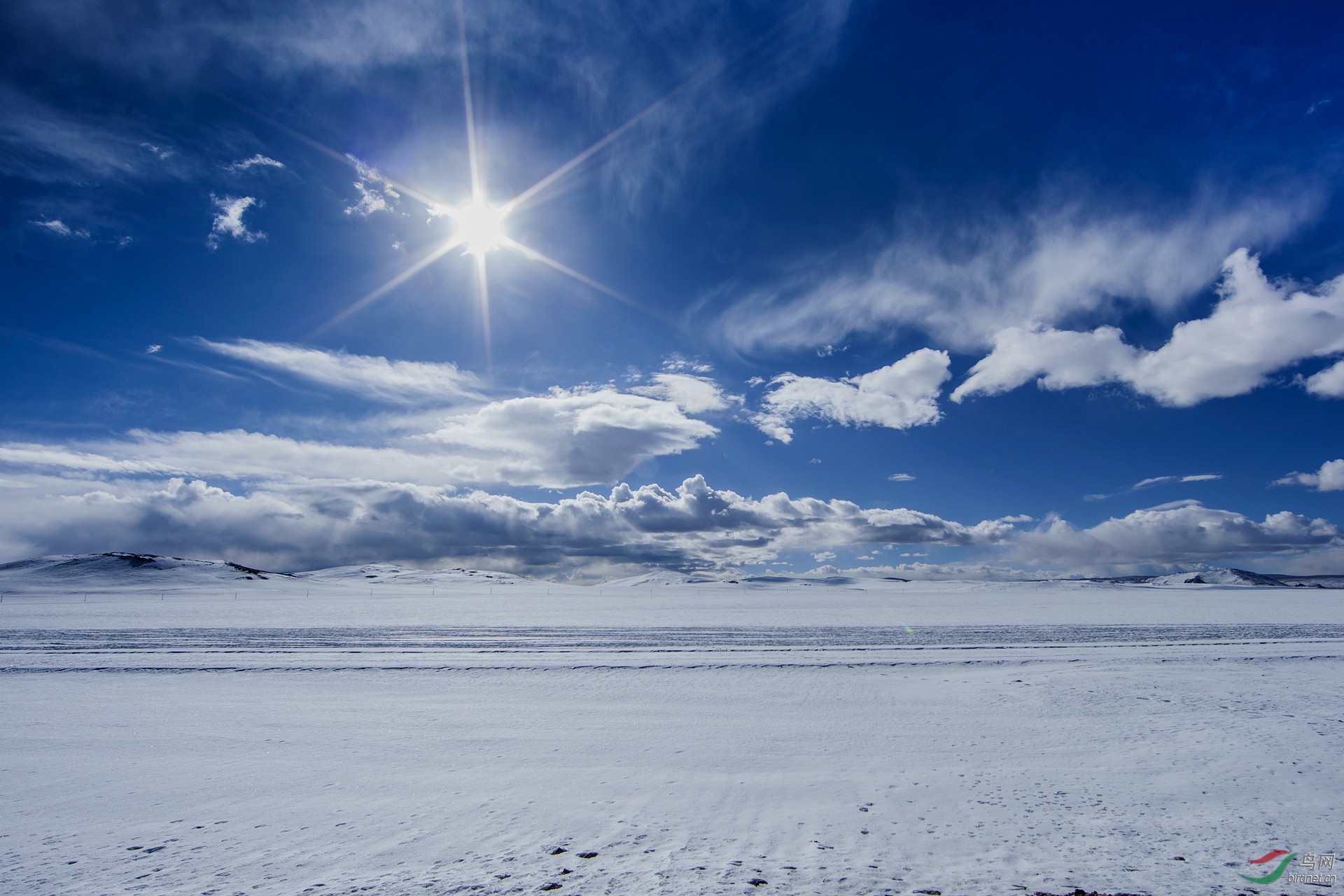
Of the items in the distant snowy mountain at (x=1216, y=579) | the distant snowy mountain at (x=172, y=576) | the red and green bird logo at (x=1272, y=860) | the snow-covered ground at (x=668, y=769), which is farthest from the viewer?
the distant snowy mountain at (x=1216, y=579)

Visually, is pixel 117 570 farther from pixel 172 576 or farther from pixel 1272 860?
pixel 1272 860

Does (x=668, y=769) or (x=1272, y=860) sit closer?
(x=1272, y=860)

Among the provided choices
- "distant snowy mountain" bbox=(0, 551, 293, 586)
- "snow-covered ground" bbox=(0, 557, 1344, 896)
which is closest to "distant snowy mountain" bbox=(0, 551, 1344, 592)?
"distant snowy mountain" bbox=(0, 551, 293, 586)

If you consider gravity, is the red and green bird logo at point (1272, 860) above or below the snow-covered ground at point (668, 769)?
above

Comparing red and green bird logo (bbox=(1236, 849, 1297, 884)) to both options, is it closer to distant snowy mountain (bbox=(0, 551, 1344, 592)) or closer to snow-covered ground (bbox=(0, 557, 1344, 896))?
snow-covered ground (bbox=(0, 557, 1344, 896))

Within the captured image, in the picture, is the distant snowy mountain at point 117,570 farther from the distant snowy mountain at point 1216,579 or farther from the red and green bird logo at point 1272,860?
the distant snowy mountain at point 1216,579

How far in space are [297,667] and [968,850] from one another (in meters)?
13.6

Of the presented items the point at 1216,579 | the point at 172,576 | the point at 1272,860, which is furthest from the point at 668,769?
the point at 1216,579

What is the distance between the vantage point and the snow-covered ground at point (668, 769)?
4523 mm

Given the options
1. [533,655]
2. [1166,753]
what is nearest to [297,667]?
[533,655]

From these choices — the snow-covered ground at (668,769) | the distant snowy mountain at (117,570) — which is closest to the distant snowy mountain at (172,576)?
the distant snowy mountain at (117,570)

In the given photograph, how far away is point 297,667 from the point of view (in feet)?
43.4

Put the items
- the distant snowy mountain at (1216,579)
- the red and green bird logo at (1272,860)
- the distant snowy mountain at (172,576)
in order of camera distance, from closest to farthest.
Answer: the red and green bird logo at (1272,860) < the distant snowy mountain at (172,576) < the distant snowy mountain at (1216,579)

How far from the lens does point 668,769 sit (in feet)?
22.2
